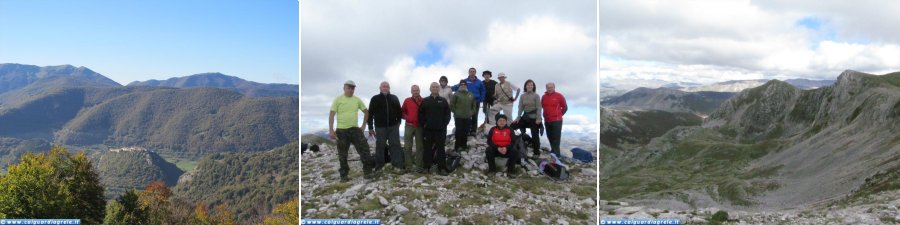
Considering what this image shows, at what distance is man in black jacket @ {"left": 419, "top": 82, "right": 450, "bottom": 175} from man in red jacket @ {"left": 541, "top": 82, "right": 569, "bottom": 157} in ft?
8.85

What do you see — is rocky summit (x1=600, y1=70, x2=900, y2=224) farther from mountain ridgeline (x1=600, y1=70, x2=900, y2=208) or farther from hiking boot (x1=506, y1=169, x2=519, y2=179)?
hiking boot (x1=506, y1=169, x2=519, y2=179)

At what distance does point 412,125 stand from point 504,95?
3.10 meters

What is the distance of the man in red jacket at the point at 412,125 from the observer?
41.1 ft

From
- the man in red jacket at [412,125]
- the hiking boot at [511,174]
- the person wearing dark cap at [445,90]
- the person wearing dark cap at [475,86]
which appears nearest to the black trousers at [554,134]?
the hiking boot at [511,174]

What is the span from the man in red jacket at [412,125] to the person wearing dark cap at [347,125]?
0.93 metres

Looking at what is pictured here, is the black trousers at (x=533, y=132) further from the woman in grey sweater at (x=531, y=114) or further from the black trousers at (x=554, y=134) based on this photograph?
the black trousers at (x=554, y=134)

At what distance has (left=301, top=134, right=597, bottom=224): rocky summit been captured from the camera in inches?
413

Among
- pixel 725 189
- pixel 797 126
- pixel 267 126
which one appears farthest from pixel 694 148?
pixel 267 126

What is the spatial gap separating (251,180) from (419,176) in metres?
147

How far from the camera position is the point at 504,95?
14547mm

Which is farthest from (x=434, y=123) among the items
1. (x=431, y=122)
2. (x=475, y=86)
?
(x=475, y=86)

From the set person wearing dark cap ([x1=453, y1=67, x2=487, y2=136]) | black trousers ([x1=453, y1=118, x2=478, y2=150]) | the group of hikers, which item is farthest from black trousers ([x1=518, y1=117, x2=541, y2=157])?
black trousers ([x1=453, y1=118, x2=478, y2=150])

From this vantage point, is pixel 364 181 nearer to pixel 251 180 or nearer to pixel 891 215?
pixel 891 215

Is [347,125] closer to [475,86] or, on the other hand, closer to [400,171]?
[400,171]
